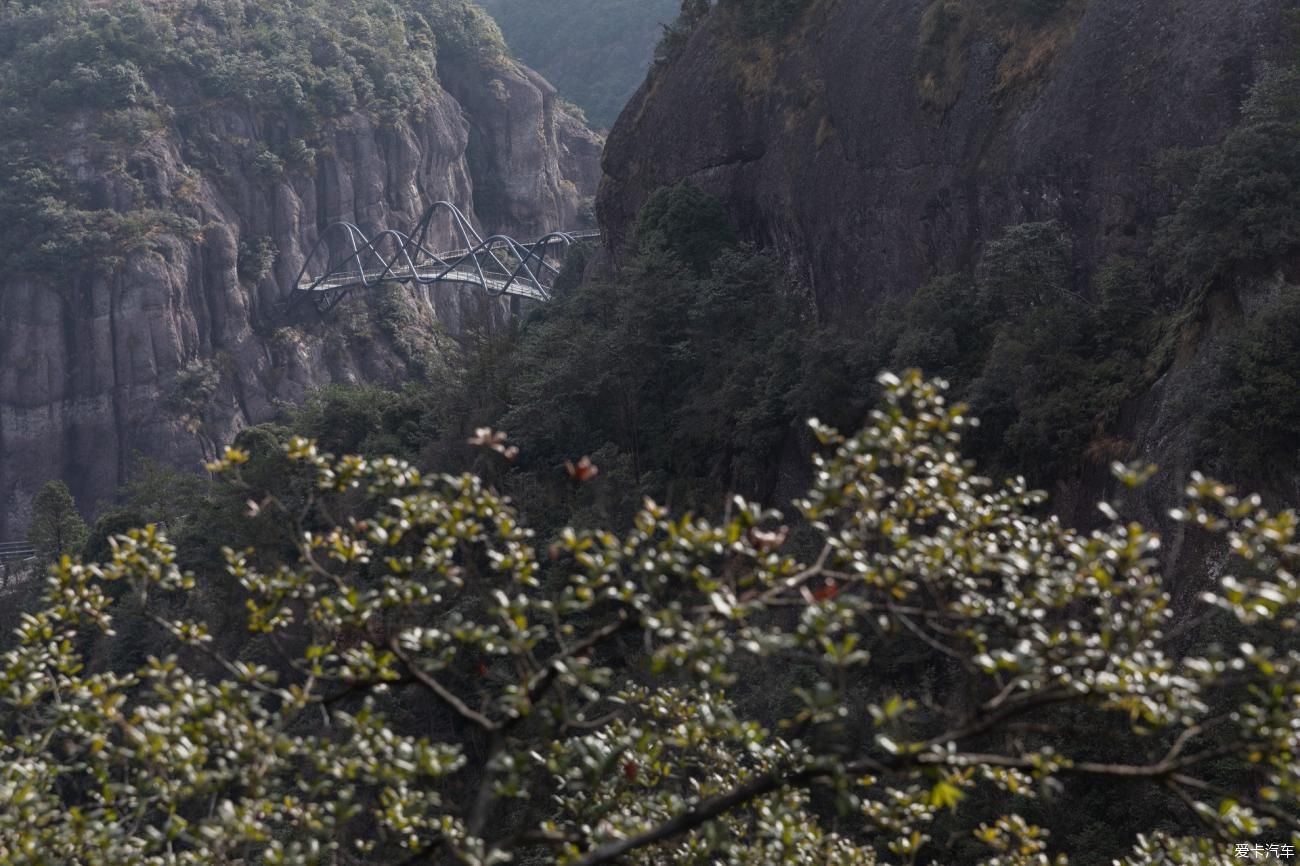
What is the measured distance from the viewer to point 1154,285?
76.7 feet

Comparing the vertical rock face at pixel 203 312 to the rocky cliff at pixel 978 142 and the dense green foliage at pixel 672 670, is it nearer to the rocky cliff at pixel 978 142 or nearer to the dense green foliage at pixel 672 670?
the rocky cliff at pixel 978 142

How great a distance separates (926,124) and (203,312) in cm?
6220

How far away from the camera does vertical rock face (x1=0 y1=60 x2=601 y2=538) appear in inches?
3095

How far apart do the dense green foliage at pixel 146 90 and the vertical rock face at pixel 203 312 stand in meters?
0.50

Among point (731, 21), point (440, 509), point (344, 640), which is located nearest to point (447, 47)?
point (731, 21)

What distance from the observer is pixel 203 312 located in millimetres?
83938

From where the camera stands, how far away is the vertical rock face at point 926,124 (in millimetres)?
24250

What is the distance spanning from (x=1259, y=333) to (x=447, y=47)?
9773cm

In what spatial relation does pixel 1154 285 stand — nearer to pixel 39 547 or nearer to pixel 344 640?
pixel 344 640

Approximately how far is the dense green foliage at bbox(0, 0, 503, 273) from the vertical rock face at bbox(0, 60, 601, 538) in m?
0.50

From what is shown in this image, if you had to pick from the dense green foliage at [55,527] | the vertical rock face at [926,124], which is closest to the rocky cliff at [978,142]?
the vertical rock face at [926,124]

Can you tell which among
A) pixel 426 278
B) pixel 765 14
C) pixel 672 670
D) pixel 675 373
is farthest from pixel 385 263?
pixel 672 670

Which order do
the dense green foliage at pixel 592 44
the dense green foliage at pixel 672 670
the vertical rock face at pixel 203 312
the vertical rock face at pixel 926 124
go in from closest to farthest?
the dense green foliage at pixel 672 670, the vertical rock face at pixel 926 124, the vertical rock face at pixel 203 312, the dense green foliage at pixel 592 44

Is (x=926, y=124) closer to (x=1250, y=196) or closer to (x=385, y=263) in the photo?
(x=1250, y=196)
